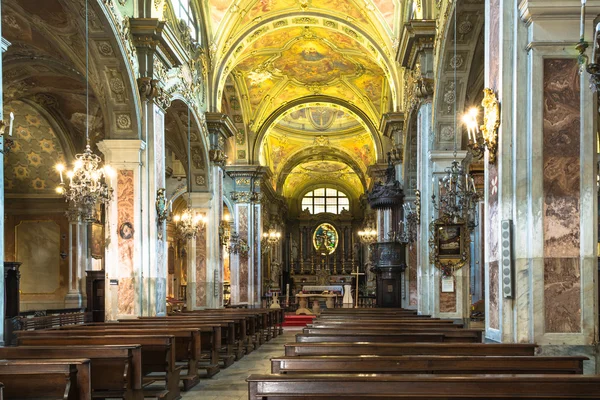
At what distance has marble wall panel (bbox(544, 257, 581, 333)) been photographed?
22.4ft

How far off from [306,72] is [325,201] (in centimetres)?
1944

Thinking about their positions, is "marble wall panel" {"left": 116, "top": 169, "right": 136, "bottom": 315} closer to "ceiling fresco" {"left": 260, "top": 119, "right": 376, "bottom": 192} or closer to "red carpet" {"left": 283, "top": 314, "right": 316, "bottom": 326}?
"red carpet" {"left": 283, "top": 314, "right": 316, "bottom": 326}

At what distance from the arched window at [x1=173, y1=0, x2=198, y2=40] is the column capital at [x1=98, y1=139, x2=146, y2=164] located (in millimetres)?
4870

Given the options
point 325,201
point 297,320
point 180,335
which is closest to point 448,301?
point 180,335

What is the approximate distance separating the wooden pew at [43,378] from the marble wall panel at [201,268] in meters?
13.3

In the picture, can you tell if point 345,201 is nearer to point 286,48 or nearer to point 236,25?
point 286,48

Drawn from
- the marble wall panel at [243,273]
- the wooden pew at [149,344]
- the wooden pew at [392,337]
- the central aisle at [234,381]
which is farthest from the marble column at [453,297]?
the marble wall panel at [243,273]

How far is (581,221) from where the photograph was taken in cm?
685

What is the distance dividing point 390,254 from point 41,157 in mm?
11065

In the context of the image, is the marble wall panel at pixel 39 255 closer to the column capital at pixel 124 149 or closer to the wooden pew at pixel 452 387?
the column capital at pixel 124 149

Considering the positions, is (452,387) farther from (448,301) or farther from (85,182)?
(448,301)

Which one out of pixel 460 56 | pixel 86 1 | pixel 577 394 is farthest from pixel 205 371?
pixel 577 394

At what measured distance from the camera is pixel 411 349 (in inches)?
257

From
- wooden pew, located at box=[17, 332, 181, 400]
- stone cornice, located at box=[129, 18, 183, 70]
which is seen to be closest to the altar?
stone cornice, located at box=[129, 18, 183, 70]
